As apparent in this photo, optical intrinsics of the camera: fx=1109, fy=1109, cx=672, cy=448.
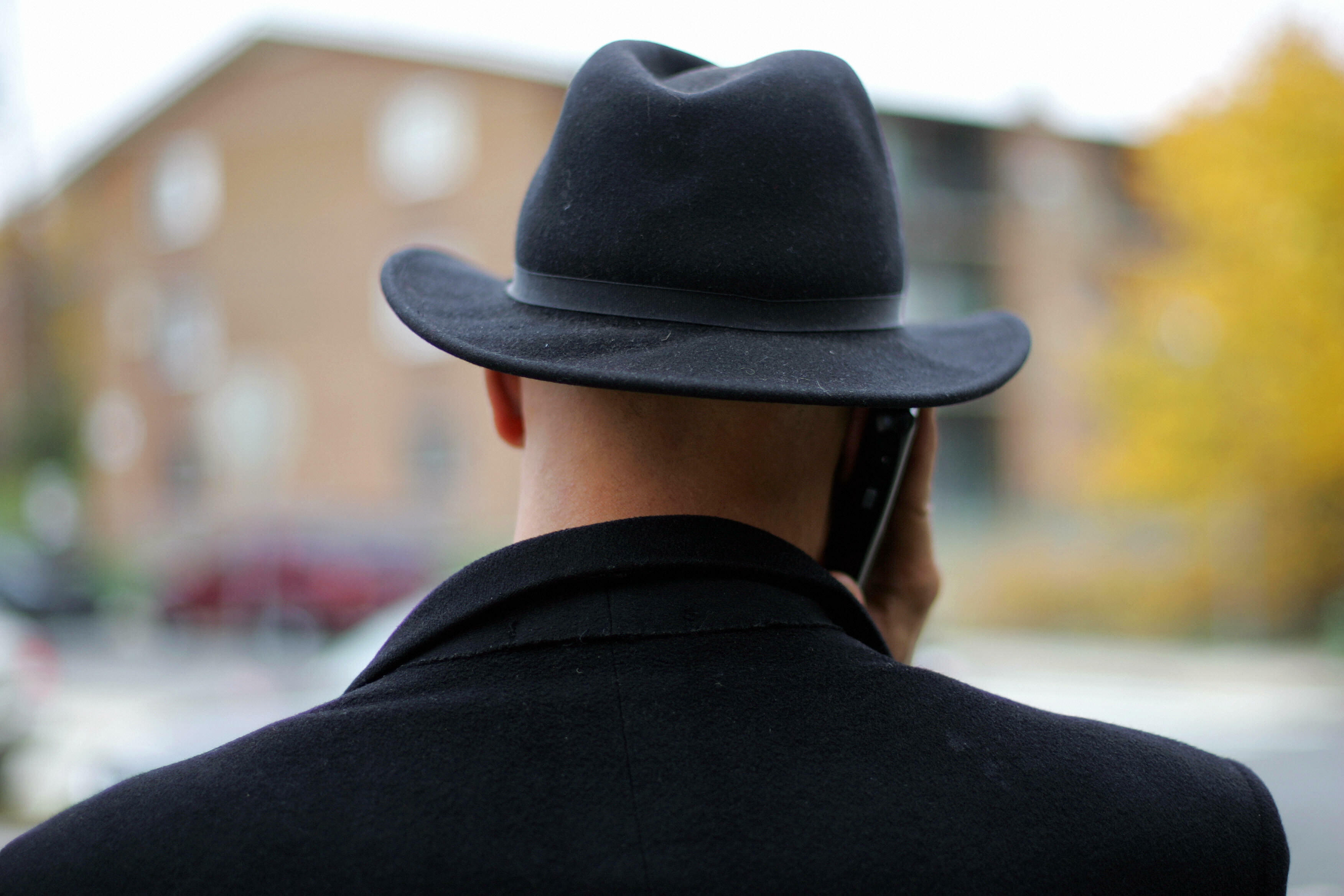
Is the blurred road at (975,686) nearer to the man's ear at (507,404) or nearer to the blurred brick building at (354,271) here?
the man's ear at (507,404)

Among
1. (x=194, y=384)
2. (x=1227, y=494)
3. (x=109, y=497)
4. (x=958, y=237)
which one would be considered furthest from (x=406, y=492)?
(x=1227, y=494)

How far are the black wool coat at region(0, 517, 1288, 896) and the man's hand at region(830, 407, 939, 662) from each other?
1.36ft

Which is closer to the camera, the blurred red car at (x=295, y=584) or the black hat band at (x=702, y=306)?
the black hat band at (x=702, y=306)

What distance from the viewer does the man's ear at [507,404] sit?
139cm

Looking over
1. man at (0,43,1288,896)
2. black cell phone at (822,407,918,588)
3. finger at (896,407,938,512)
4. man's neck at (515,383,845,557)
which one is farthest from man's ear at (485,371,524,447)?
finger at (896,407,938,512)

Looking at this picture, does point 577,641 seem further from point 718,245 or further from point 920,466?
point 920,466

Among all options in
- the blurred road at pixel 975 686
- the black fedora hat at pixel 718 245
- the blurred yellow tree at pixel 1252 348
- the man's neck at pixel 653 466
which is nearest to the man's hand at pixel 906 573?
the black fedora hat at pixel 718 245

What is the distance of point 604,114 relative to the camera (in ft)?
4.35

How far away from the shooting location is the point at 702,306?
1.26m

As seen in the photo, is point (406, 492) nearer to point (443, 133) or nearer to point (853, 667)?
point (443, 133)

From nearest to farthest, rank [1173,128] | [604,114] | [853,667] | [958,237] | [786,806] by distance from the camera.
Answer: [786,806] < [853,667] < [604,114] < [1173,128] < [958,237]

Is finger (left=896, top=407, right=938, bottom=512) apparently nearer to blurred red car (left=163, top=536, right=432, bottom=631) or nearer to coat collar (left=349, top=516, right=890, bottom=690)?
coat collar (left=349, top=516, right=890, bottom=690)

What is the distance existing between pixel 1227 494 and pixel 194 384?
2118 centimetres

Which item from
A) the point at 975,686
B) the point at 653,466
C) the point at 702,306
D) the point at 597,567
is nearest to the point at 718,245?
the point at 702,306
